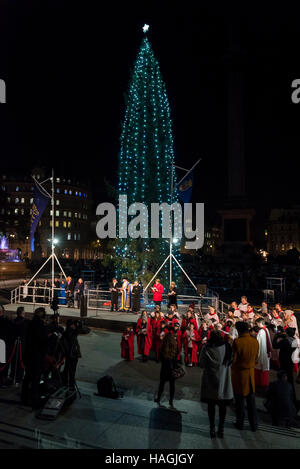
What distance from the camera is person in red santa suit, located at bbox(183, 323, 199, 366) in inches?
384

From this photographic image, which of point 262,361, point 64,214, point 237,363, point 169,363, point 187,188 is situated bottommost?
point 262,361

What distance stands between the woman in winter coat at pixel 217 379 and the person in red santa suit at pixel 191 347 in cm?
426

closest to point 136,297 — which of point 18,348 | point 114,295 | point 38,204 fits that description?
point 114,295

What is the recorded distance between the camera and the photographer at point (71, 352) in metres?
6.86

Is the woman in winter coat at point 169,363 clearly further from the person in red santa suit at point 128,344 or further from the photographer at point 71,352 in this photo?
the person in red santa suit at point 128,344

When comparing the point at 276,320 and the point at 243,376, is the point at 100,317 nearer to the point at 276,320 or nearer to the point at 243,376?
the point at 276,320

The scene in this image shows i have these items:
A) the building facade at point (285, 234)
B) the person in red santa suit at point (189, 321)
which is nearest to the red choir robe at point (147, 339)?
the person in red santa suit at point (189, 321)

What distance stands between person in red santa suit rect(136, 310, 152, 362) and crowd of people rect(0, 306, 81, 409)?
10.8 ft

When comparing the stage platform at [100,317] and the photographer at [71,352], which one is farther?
the stage platform at [100,317]

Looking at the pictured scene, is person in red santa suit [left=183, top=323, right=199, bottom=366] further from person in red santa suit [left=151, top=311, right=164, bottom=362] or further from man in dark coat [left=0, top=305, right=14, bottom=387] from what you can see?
man in dark coat [left=0, top=305, right=14, bottom=387]

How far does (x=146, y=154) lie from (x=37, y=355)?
15193 mm

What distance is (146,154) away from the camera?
19.5 meters
